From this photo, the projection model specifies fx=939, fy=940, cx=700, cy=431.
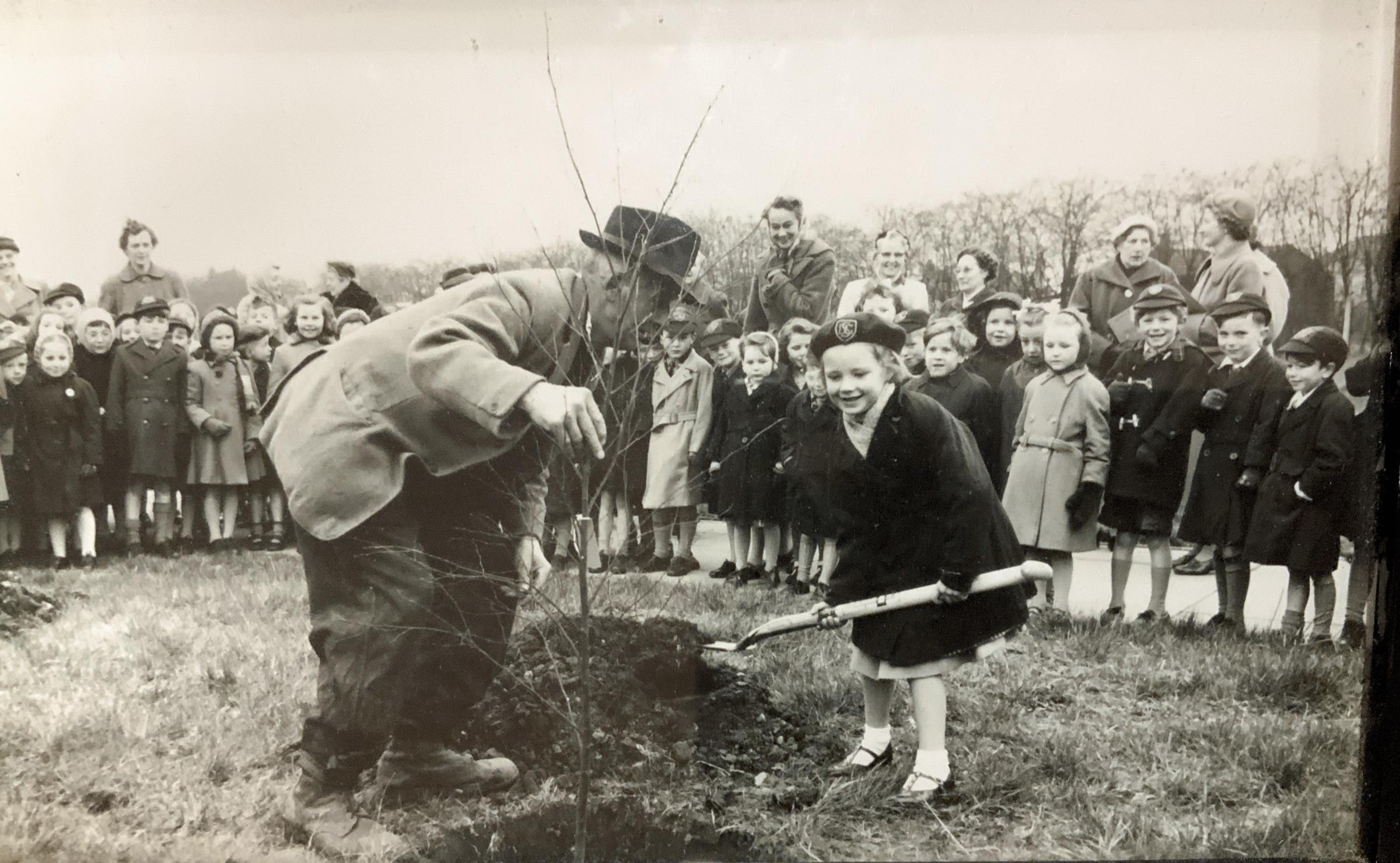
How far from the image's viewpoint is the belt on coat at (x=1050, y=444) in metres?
3.53

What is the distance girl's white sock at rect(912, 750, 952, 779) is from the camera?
11.0 ft

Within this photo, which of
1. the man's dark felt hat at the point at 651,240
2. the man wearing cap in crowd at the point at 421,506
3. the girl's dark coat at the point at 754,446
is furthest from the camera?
the girl's dark coat at the point at 754,446

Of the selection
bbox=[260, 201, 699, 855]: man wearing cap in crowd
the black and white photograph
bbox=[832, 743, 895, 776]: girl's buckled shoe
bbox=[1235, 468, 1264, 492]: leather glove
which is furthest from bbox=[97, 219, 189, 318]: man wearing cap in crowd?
bbox=[1235, 468, 1264, 492]: leather glove

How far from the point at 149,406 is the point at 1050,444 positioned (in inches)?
141

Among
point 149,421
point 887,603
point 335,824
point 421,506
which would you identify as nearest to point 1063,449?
point 887,603

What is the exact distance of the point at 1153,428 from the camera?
354 centimetres

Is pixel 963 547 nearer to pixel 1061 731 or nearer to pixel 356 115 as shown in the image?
pixel 1061 731

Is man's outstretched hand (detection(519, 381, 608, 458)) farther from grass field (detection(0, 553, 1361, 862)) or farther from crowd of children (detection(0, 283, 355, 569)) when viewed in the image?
crowd of children (detection(0, 283, 355, 569))

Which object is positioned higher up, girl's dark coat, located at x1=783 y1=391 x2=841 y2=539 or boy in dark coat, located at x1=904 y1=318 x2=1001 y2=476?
boy in dark coat, located at x1=904 y1=318 x2=1001 y2=476

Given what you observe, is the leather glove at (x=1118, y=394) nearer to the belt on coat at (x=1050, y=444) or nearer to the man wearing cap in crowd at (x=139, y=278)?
the belt on coat at (x=1050, y=444)

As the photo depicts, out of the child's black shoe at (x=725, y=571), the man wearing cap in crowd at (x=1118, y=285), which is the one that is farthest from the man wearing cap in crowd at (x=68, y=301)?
the man wearing cap in crowd at (x=1118, y=285)

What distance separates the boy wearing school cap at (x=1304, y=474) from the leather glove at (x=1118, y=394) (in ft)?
1.87

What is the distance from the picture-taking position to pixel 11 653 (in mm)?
3797

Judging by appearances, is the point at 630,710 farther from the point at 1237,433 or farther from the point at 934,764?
the point at 1237,433
